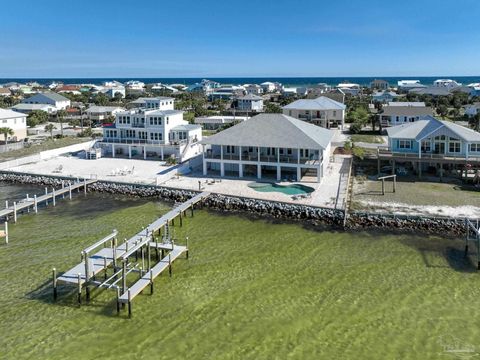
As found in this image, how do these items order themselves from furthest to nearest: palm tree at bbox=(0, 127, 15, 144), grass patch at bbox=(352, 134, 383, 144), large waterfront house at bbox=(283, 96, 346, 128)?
large waterfront house at bbox=(283, 96, 346, 128)
grass patch at bbox=(352, 134, 383, 144)
palm tree at bbox=(0, 127, 15, 144)

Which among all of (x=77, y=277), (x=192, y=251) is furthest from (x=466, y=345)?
(x=77, y=277)

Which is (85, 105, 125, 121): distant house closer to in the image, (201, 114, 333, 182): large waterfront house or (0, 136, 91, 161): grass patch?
(0, 136, 91, 161): grass patch

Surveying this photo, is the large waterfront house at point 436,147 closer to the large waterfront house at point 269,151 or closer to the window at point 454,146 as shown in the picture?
the window at point 454,146

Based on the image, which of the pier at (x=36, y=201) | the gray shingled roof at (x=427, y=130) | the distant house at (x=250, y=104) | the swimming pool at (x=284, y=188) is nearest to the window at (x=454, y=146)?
the gray shingled roof at (x=427, y=130)

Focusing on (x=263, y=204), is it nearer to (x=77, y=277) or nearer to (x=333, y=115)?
(x=77, y=277)

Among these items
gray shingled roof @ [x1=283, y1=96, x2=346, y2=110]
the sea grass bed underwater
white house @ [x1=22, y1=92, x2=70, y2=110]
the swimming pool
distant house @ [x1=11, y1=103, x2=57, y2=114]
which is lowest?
the sea grass bed underwater

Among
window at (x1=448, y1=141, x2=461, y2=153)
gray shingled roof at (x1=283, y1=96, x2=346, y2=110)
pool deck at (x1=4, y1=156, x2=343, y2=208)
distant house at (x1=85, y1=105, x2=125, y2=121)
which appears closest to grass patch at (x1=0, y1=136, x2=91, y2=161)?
pool deck at (x1=4, y1=156, x2=343, y2=208)
